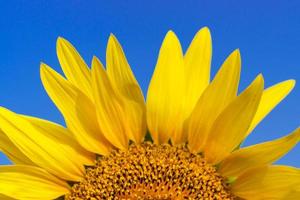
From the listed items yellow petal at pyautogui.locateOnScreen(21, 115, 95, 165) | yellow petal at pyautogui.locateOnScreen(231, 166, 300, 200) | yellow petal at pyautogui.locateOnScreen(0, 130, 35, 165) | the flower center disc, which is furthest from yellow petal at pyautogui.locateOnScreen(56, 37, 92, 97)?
yellow petal at pyautogui.locateOnScreen(231, 166, 300, 200)

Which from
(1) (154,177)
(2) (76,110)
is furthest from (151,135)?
(2) (76,110)

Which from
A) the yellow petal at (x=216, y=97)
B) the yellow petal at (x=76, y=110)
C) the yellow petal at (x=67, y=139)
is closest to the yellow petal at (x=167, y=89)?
the yellow petal at (x=216, y=97)

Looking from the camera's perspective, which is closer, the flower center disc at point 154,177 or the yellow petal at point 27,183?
the flower center disc at point 154,177

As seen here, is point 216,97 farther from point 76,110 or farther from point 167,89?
point 76,110

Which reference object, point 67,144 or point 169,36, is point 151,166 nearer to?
point 67,144

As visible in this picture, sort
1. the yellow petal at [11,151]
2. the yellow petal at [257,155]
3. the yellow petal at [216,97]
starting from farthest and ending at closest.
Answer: the yellow petal at [11,151] < the yellow petal at [216,97] < the yellow petal at [257,155]

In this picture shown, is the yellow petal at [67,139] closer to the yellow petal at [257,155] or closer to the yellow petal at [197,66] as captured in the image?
the yellow petal at [197,66]

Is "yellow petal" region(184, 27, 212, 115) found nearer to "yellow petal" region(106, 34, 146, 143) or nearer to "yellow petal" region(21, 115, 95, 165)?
"yellow petal" region(106, 34, 146, 143)
